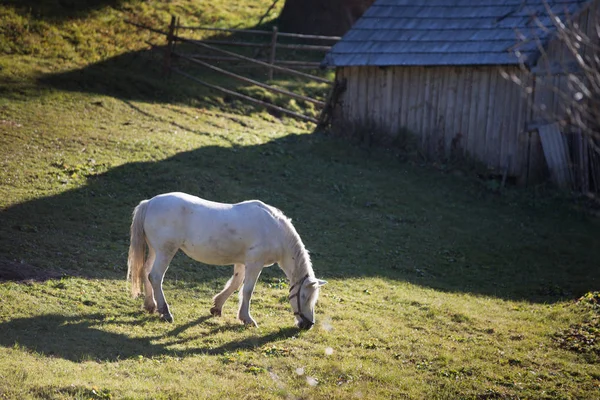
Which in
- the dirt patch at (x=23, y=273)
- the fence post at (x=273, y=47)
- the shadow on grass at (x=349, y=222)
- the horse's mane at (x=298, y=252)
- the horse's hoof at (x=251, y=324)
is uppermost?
the fence post at (x=273, y=47)

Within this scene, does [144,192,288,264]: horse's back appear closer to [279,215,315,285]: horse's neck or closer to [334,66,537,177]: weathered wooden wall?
[279,215,315,285]: horse's neck

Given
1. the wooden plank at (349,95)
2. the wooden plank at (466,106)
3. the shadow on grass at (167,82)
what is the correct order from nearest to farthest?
the wooden plank at (466,106) → the shadow on grass at (167,82) → the wooden plank at (349,95)

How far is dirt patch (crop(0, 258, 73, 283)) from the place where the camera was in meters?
9.64

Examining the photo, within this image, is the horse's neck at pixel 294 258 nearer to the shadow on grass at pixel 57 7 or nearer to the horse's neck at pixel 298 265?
the horse's neck at pixel 298 265

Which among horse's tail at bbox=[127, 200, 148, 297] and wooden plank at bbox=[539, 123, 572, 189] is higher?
wooden plank at bbox=[539, 123, 572, 189]

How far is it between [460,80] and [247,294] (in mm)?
11760

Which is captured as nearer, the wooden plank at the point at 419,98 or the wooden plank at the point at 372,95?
the wooden plank at the point at 419,98

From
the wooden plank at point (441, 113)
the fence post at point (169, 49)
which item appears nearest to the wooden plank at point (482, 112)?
the wooden plank at point (441, 113)

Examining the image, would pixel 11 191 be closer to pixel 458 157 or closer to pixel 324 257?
pixel 324 257

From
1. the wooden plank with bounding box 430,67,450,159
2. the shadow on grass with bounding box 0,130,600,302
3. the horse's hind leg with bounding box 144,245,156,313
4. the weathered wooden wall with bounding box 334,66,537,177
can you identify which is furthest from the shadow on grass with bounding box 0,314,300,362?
the wooden plank with bounding box 430,67,450,159

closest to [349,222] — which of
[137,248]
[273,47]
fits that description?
[137,248]

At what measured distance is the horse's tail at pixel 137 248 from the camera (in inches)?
361

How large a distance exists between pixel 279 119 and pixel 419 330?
42.1ft

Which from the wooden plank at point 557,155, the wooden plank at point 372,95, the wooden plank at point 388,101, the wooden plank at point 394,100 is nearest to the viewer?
the wooden plank at point 557,155
